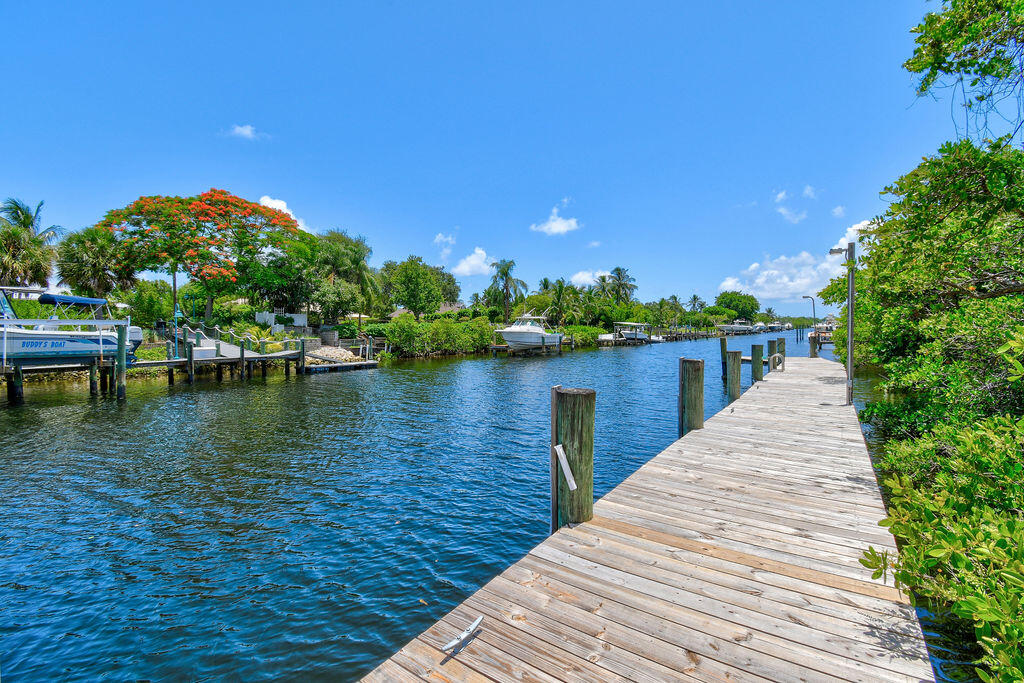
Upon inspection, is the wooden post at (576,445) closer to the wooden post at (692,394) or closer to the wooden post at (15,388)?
the wooden post at (692,394)

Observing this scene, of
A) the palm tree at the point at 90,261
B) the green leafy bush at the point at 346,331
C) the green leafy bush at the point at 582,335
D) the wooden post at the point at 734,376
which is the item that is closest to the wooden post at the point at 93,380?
the palm tree at the point at 90,261

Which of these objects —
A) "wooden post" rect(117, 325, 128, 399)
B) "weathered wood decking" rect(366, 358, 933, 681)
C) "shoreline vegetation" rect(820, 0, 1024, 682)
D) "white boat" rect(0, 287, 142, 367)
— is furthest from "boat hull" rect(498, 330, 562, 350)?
"weathered wood decking" rect(366, 358, 933, 681)

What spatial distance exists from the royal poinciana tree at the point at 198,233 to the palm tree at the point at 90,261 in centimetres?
105

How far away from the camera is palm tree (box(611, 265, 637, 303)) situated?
9412 centimetres

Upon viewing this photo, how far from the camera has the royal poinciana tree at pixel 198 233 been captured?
101ft

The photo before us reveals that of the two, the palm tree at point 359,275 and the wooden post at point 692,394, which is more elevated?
the palm tree at point 359,275

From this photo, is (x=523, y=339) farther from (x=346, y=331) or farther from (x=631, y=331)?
(x=631, y=331)

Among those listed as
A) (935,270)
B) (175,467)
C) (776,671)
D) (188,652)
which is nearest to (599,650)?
(776,671)

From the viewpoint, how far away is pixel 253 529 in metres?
6.97

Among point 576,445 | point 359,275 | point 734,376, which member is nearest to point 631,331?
point 359,275

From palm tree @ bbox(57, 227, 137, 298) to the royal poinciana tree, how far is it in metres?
1.05

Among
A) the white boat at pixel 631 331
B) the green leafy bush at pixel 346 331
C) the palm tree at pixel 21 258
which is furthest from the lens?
the white boat at pixel 631 331

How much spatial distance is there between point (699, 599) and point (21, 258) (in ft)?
126

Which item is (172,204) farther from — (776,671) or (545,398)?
(776,671)
